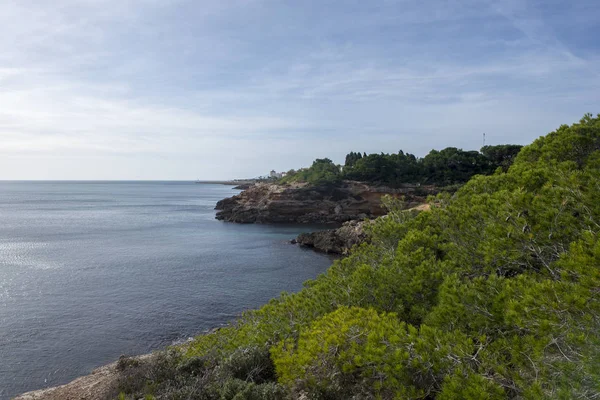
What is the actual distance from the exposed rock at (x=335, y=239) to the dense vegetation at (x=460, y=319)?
30.1m

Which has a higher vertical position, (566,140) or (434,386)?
(566,140)

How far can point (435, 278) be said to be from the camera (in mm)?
9242

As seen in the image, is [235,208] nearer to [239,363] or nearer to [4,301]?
[4,301]

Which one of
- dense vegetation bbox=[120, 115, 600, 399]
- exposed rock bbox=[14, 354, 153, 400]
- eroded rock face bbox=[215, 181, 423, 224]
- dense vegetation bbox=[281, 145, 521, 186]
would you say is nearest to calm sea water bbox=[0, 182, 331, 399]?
exposed rock bbox=[14, 354, 153, 400]

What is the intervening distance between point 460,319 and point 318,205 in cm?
5859

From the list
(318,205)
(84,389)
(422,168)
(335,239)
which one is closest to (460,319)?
(84,389)

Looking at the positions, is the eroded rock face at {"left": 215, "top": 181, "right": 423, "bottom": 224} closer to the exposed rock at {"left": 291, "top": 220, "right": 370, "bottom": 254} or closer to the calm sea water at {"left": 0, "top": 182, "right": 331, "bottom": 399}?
the calm sea water at {"left": 0, "top": 182, "right": 331, "bottom": 399}

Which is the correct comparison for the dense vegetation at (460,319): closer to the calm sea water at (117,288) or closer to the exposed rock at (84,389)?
the exposed rock at (84,389)

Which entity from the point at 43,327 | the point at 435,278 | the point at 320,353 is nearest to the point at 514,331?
the point at 435,278

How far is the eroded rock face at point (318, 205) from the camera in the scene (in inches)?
2562

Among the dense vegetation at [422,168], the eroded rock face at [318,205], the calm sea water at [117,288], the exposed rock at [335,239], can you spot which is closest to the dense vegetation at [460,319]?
the calm sea water at [117,288]

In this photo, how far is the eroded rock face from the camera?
65062 mm

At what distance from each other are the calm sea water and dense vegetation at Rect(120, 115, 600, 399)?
30.2ft

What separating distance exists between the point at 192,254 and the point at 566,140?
34.4 metres
